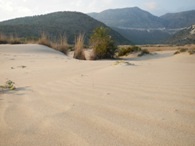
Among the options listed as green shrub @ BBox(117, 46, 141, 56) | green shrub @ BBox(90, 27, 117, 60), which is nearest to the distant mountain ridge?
green shrub @ BBox(117, 46, 141, 56)

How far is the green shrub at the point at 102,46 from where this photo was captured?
12.0m

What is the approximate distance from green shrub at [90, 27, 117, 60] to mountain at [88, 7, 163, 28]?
103 meters

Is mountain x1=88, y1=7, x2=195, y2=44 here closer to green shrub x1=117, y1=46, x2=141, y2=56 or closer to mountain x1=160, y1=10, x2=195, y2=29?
mountain x1=160, y1=10, x2=195, y2=29

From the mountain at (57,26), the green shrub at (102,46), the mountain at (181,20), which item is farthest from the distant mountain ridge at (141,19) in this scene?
the green shrub at (102,46)

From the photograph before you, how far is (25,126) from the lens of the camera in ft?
6.85

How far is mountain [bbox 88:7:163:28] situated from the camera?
11925 centimetres

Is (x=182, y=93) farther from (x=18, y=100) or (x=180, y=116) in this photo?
(x=18, y=100)

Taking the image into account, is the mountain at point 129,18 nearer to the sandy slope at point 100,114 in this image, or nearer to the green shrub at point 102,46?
the green shrub at point 102,46

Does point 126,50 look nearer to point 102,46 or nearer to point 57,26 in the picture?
point 102,46

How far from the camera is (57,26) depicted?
50875 millimetres

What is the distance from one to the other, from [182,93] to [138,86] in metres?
0.62

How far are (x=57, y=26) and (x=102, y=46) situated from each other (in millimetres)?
40272

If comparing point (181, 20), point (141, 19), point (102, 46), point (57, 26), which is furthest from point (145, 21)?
point (102, 46)

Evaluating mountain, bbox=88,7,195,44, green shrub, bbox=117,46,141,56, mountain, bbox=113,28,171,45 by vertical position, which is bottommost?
mountain, bbox=113,28,171,45
